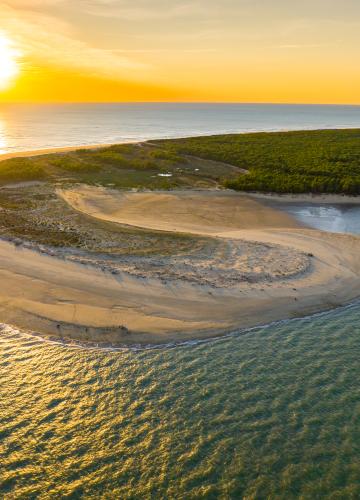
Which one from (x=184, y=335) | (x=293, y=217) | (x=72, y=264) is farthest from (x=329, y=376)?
(x=293, y=217)

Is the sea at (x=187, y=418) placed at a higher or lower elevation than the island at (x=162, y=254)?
lower

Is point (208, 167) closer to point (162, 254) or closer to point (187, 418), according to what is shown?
point (162, 254)

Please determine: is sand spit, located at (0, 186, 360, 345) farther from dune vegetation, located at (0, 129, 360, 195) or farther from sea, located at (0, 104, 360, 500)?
dune vegetation, located at (0, 129, 360, 195)

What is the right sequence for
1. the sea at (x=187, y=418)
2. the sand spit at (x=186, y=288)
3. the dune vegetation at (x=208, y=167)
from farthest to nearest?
the dune vegetation at (x=208, y=167) < the sand spit at (x=186, y=288) < the sea at (x=187, y=418)

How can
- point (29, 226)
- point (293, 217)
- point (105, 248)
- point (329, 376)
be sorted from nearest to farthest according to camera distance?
point (329, 376), point (105, 248), point (29, 226), point (293, 217)

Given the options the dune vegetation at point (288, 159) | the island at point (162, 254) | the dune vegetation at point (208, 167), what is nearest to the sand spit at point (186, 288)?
the island at point (162, 254)

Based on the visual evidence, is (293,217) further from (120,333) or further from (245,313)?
(120,333)

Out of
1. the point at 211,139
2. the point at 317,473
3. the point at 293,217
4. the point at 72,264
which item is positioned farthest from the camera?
the point at 211,139

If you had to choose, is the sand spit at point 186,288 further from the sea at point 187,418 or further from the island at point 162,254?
the sea at point 187,418
